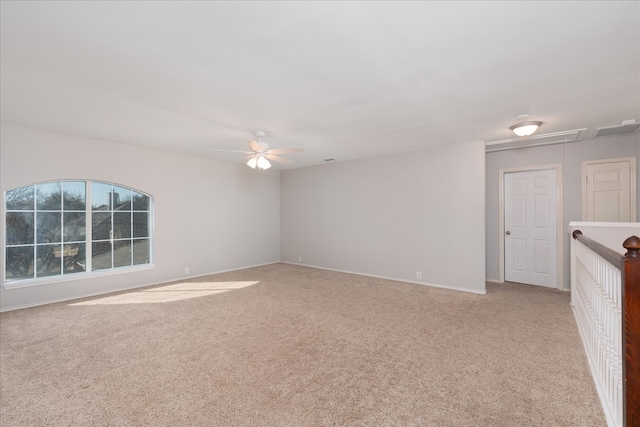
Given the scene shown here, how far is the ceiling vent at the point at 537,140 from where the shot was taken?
4363 millimetres

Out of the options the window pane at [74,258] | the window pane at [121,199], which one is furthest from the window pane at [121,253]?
the window pane at [121,199]

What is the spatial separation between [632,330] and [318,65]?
2.52m

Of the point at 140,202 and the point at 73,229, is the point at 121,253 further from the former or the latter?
the point at 140,202

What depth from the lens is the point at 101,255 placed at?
4.95m

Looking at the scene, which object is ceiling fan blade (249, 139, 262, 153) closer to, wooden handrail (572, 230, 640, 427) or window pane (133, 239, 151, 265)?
window pane (133, 239, 151, 265)

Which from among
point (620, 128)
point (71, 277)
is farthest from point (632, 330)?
point (71, 277)

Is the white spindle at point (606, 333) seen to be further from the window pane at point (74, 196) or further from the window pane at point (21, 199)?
the window pane at point (21, 199)

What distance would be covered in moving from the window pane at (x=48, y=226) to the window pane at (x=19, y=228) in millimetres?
88

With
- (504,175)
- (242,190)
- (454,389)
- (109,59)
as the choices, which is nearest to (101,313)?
(109,59)

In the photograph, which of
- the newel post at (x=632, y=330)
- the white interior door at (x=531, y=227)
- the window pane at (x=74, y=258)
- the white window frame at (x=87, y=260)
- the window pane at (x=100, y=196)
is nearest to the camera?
the newel post at (x=632, y=330)

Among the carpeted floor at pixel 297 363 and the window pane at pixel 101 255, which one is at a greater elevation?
the window pane at pixel 101 255

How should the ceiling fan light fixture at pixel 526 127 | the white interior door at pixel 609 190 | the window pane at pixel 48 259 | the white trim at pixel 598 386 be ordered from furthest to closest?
the white interior door at pixel 609 190, the window pane at pixel 48 259, the ceiling fan light fixture at pixel 526 127, the white trim at pixel 598 386

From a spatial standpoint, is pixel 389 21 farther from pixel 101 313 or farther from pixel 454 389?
pixel 101 313

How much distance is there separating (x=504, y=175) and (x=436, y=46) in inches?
170
